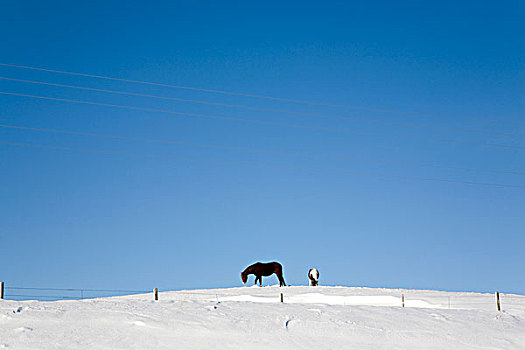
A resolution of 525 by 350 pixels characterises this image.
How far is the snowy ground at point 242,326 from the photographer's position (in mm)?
19859

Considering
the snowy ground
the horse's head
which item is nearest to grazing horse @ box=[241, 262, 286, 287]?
the horse's head

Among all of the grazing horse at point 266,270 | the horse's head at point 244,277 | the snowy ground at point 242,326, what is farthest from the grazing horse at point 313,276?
the snowy ground at point 242,326

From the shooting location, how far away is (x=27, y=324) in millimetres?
20438

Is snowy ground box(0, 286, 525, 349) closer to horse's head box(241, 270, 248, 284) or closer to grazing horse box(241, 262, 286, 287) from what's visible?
grazing horse box(241, 262, 286, 287)

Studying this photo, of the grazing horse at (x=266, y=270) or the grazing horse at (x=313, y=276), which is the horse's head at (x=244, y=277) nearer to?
the grazing horse at (x=266, y=270)

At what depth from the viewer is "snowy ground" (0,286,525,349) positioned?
19.9 meters

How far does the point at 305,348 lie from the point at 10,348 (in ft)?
26.5

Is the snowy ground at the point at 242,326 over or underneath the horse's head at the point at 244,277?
underneath

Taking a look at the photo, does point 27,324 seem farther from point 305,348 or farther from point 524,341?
point 524,341

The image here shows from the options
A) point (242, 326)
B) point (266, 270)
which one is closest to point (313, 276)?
point (266, 270)

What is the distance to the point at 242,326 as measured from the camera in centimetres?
2266

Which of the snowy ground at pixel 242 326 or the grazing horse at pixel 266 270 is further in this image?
the grazing horse at pixel 266 270

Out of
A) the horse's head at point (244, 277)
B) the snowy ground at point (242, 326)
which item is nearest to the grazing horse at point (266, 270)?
the horse's head at point (244, 277)

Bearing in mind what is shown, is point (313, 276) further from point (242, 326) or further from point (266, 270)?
point (242, 326)
